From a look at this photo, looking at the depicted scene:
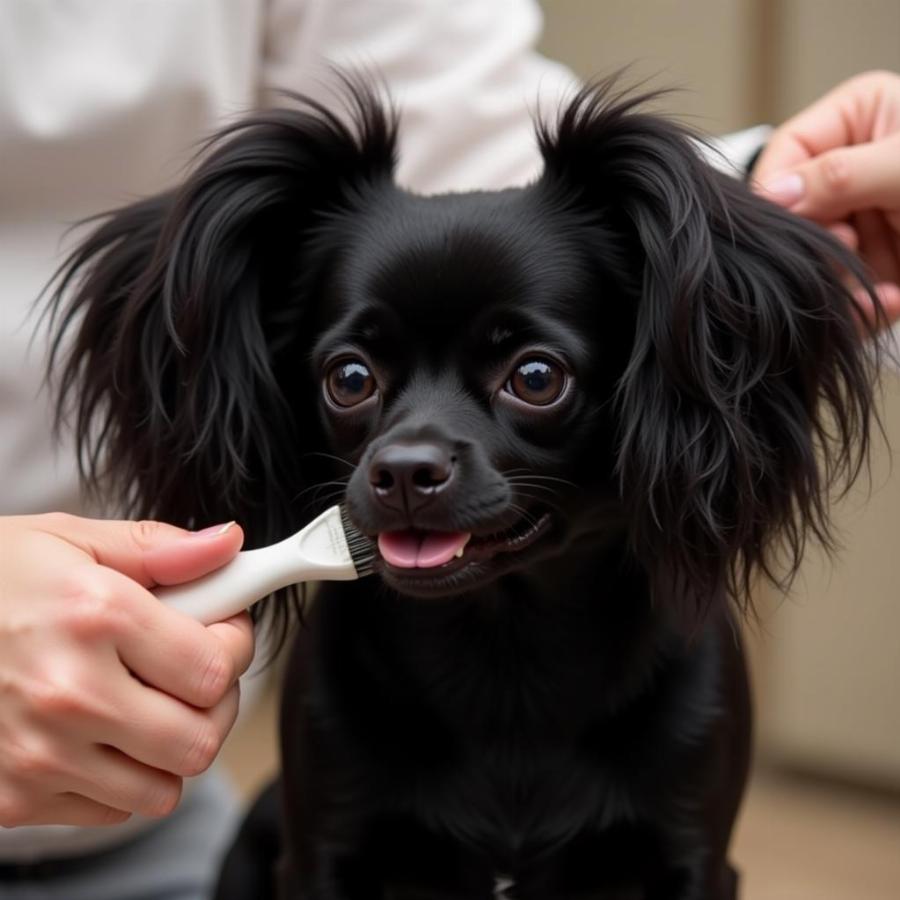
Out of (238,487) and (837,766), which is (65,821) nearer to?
(238,487)

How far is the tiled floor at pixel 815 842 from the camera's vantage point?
6.80ft

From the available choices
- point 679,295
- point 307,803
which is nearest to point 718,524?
point 679,295

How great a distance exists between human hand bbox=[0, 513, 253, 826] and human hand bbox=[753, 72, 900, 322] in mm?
530

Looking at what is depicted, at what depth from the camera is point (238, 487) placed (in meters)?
1.03

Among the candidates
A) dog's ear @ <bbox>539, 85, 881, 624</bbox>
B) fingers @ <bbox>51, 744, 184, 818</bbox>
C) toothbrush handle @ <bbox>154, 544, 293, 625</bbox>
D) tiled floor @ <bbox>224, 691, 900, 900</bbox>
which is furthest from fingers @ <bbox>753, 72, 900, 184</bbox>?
tiled floor @ <bbox>224, 691, 900, 900</bbox>

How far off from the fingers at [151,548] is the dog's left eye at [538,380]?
0.76 feet

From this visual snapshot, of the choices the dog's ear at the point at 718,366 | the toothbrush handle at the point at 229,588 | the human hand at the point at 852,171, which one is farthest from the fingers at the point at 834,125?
the toothbrush handle at the point at 229,588

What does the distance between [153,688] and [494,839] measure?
0.32m

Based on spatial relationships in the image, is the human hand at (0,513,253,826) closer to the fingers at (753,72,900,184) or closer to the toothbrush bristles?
the toothbrush bristles

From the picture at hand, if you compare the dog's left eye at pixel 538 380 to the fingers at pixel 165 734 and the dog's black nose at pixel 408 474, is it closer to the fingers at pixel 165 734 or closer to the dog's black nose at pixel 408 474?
the dog's black nose at pixel 408 474

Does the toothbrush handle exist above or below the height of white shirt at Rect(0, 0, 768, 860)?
below

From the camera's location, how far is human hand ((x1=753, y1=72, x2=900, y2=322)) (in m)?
1.09

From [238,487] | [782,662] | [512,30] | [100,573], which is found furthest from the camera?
[782,662]

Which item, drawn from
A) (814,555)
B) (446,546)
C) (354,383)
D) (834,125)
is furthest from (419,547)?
(814,555)
